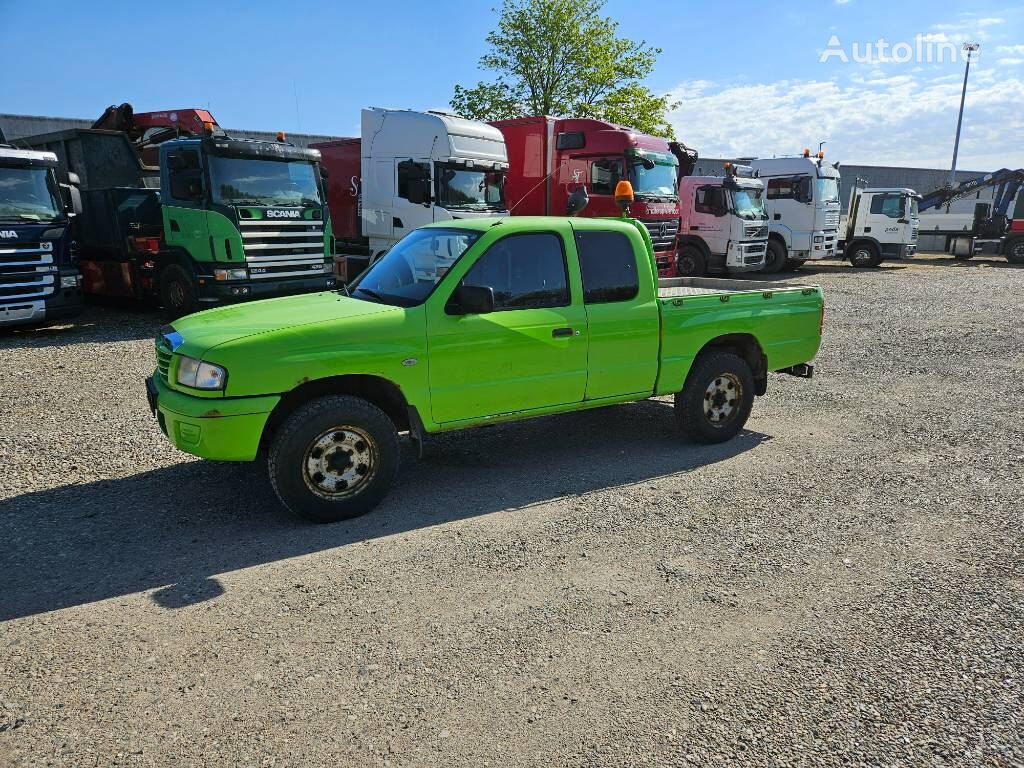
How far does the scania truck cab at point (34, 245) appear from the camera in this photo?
10797 millimetres

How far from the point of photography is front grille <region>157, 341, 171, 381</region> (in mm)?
4827

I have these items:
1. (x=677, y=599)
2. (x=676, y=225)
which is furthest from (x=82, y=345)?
(x=676, y=225)

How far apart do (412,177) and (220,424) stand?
10.2m

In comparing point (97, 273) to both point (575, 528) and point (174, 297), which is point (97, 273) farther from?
point (575, 528)

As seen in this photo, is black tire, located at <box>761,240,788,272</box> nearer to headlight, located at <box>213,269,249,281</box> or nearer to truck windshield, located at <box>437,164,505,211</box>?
truck windshield, located at <box>437,164,505,211</box>

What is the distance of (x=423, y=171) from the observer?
45.2 feet

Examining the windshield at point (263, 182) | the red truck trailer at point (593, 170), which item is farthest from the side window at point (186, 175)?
the red truck trailer at point (593, 170)

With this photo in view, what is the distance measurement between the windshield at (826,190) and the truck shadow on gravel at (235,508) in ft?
58.6

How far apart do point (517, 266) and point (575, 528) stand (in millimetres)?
1893

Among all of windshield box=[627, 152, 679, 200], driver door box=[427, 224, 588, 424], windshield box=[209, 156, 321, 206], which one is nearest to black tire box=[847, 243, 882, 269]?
windshield box=[627, 152, 679, 200]

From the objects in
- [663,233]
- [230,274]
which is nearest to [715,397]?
[230,274]

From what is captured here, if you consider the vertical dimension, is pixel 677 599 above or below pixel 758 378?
below

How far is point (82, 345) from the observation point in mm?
10789

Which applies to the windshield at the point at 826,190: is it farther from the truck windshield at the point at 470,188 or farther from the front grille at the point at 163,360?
the front grille at the point at 163,360
